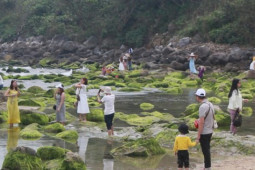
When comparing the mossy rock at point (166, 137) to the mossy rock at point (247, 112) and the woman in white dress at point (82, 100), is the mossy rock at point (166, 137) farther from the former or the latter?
the mossy rock at point (247, 112)

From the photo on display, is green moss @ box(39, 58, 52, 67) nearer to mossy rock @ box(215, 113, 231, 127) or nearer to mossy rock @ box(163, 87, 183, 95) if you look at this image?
mossy rock @ box(163, 87, 183, 95)

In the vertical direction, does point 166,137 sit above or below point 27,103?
below

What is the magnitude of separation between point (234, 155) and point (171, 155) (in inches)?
66.0

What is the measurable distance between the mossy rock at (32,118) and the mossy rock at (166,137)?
4711 mm

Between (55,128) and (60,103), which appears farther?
(60,103)

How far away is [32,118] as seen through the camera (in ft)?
60.0

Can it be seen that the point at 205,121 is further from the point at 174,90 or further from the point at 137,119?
the point at 174,90

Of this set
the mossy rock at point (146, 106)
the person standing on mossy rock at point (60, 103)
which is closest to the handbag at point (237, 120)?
the person standing on mossy rock at point (60, 103)

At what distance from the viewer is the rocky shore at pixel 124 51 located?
141 feet

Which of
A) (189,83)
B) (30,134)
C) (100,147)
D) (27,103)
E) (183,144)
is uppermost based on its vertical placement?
(189,83)

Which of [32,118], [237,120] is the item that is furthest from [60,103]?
[237,120]

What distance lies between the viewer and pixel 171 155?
13.6m

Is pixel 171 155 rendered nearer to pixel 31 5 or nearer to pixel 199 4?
pixel 199 4

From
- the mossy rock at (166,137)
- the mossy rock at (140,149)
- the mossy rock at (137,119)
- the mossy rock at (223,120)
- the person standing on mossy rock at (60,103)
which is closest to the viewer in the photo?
the mossy rock at (140,149)
